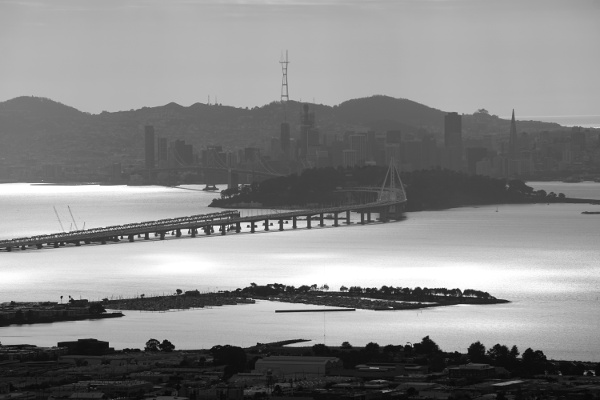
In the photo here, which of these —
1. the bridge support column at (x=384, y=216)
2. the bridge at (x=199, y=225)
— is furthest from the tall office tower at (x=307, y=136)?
the bridge support column at (x=384, y=216)

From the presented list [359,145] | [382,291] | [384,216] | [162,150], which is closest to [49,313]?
[382,291]

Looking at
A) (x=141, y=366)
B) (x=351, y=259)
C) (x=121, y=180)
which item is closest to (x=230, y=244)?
(x=351, y=259)

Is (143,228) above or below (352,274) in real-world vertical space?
Answer: above

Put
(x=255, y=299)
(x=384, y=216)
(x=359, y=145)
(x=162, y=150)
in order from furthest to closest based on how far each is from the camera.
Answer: (x=162, y=150) < (x=359, y=145) < (x=384, y=216) < (x=255, y=299)

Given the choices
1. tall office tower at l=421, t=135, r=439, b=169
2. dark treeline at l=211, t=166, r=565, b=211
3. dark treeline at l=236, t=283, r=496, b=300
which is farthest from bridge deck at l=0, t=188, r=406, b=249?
tall office tower at l=421, t=135, r=439, b=169

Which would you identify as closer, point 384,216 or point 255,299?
point 255,299

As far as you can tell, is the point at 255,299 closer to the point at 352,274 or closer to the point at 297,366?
the point at 352,274

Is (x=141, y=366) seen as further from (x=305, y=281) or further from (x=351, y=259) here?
(x=351, y=259)
